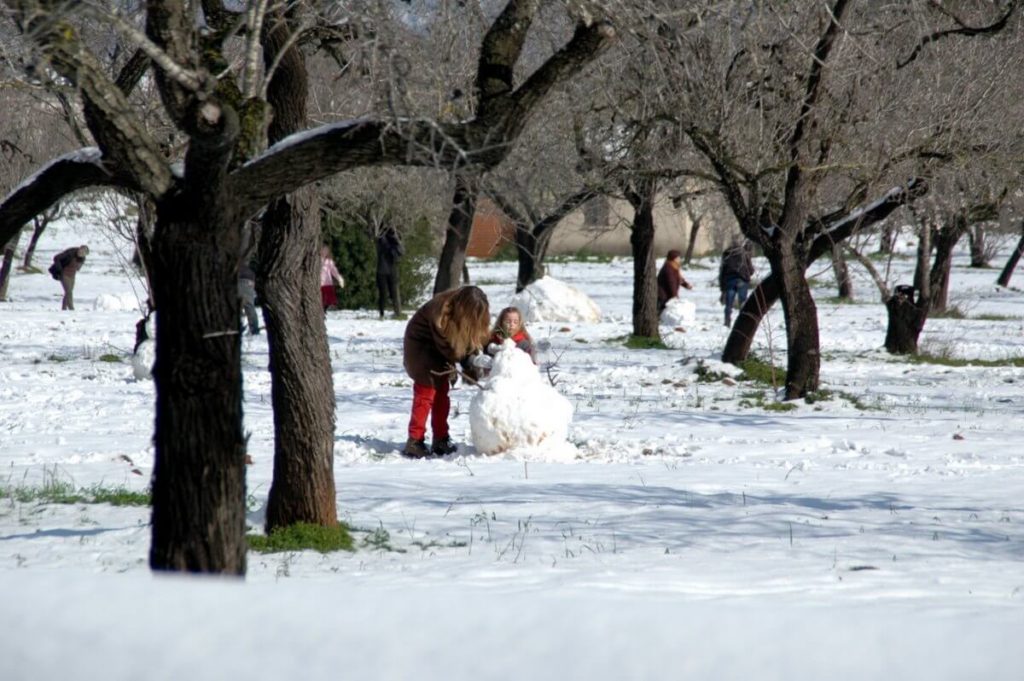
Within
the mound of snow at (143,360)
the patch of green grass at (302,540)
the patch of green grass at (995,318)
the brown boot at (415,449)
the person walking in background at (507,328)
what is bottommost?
the patch of green grass at (302,540)

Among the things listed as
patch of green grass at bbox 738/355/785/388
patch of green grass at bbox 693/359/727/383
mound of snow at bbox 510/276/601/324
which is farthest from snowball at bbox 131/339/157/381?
mound of snow at bbox 510/276/601/324

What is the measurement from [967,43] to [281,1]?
9286 mm

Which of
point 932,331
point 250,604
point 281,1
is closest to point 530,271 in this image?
point 932,331

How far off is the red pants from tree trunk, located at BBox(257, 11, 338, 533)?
3.00 meters

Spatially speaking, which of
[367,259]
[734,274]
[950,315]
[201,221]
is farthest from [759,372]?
[367,259]

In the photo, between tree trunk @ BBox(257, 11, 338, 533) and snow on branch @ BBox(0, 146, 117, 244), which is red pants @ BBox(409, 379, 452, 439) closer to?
tree trunk @ BBox(257, 11, 338, 533)

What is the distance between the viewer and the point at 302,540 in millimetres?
7289

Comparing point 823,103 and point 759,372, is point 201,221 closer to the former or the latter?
point 823,103

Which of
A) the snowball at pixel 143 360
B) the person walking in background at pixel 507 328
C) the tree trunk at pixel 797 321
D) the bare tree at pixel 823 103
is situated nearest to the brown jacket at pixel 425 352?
the person walking in background at pixel 507 328

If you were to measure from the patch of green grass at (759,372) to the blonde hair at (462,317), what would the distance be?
641 centimetres

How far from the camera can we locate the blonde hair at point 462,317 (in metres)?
10.2

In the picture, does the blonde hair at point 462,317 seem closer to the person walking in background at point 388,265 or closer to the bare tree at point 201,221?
the bare tree at point 201,221

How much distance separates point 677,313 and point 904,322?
599cm

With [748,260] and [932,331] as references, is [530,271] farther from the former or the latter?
[932,331]
